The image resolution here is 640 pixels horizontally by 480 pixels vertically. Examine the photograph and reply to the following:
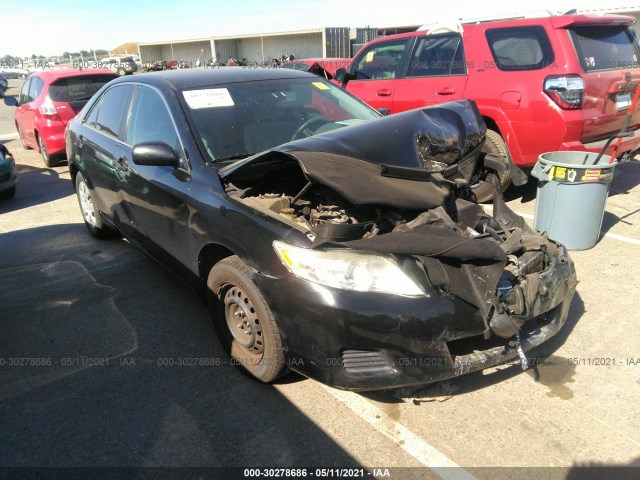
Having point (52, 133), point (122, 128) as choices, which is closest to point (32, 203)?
point (52, 133)

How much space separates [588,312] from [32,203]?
23.6 ft

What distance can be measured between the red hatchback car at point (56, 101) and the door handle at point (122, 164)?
5.60 meters

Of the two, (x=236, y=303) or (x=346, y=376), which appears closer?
(x=346, y=376)

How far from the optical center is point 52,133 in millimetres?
8703

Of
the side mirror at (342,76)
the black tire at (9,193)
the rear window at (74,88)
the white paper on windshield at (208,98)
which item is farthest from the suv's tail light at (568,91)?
the rear window at (74,88)

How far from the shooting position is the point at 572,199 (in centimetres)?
432

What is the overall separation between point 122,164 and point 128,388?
185 cm

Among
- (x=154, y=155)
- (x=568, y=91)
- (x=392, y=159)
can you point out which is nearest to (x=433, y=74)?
(x=568, y=91)

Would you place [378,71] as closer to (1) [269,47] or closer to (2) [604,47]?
(2) [604,47]

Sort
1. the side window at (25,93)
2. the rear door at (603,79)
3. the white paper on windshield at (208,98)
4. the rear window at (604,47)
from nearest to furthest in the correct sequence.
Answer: the white paper on windshield at (208,98), the rear door at (603,79), the rear window at (604,47), the side window at (25,93)

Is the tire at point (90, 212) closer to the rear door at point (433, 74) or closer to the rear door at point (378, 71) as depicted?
the rear door at point (378, 71)

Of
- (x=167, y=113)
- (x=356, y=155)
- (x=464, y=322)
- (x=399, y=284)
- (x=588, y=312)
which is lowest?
(x=588, y=312)

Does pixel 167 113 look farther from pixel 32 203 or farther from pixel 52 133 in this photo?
pixel 52 133

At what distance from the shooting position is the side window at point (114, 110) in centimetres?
415
